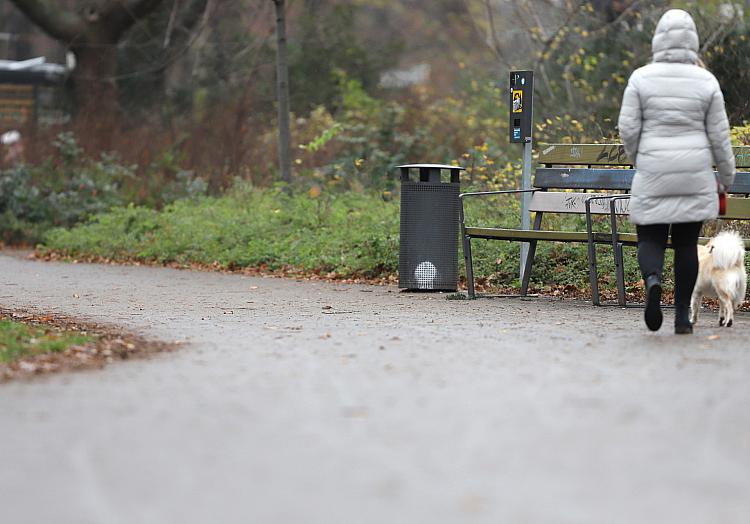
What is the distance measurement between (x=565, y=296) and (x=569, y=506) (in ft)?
25.6

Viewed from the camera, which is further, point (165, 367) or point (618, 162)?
point (618, 162)

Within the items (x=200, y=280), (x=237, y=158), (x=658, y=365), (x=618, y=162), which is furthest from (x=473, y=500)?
(x=237, y=158)

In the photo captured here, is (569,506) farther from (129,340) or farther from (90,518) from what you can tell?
(129,340)

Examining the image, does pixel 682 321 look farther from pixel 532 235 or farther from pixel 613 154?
pixel 613 154

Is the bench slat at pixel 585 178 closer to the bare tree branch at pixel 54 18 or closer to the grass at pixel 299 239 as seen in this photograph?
the grass at pixel 299 239

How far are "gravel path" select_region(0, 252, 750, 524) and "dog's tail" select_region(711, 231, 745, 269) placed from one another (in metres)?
0.42

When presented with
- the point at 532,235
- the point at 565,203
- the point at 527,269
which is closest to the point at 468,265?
the point at 527,269

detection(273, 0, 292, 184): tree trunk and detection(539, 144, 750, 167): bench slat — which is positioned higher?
detection(273, 0, 292, 184): tree trunk

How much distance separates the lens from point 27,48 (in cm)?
3784

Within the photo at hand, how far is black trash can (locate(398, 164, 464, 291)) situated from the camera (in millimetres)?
11844

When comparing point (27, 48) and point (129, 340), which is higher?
point (27, 48)

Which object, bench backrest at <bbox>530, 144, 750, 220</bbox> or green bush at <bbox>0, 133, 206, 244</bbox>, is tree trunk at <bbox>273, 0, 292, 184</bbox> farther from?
bench backrest at <bbox>530, 144, 750, 220</bbox>

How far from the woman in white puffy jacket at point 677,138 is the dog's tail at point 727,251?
246mm

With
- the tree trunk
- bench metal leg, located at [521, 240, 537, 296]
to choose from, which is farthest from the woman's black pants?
the tree trunk
